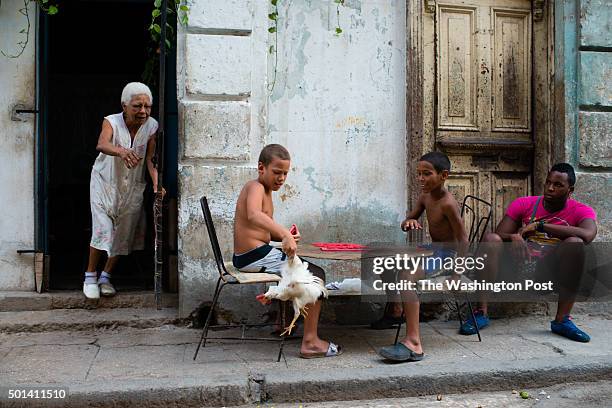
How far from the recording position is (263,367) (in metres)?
4.21

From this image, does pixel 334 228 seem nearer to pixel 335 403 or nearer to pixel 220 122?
pixel 220 122

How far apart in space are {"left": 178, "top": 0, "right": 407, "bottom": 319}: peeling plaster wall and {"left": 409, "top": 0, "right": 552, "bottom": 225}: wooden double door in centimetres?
40

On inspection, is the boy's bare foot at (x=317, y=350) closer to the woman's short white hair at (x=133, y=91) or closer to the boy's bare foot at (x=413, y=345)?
the boy's bare foot at (x=413, y=345)

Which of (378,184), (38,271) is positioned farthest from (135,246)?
(378,184)

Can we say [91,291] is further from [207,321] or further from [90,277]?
[207,321]

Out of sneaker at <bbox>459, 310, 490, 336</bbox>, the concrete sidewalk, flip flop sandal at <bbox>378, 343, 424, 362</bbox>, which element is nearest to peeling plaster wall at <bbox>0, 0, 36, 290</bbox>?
the concrete sidewalk

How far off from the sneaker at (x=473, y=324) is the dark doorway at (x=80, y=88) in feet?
17.7

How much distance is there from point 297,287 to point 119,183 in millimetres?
2193

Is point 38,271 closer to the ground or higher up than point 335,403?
higher up

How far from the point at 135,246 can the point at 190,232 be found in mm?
842

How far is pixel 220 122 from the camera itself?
5.29 metres

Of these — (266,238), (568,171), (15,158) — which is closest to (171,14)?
(15,158)

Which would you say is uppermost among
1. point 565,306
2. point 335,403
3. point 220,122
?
point 220,122

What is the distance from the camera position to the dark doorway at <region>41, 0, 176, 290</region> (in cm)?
943
